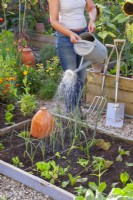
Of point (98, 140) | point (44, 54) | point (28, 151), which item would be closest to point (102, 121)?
point (98, 140)

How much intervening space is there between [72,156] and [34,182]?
0.49m

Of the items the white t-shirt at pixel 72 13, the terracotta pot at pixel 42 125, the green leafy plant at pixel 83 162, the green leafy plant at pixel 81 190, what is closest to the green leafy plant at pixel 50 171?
the green leafy plant at pixel 83 162

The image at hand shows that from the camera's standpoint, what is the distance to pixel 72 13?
371 cm

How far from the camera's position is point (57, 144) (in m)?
3.43

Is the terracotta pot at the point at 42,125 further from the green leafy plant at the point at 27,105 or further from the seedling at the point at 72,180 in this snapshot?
the seedling at the point at 72,180

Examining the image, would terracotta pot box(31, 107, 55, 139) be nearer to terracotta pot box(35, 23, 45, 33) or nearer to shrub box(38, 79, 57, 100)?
shrub box(38, 79, 57, 100)

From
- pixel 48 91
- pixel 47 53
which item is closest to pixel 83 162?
pixel 48 91

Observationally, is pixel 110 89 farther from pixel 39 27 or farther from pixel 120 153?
pixel 39 27

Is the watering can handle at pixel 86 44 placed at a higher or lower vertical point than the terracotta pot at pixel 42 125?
higher

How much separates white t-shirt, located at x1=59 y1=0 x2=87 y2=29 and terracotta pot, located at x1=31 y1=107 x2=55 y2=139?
2.67 ft

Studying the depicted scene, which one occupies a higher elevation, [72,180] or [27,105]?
[27,105]

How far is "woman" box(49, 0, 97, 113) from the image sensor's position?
359 cm

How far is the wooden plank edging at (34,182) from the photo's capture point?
8.75 ft

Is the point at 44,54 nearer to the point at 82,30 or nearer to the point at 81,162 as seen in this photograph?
the point at 82,30
